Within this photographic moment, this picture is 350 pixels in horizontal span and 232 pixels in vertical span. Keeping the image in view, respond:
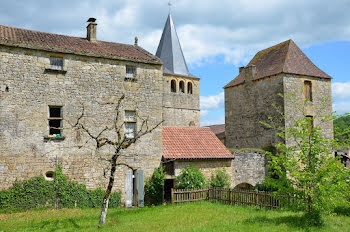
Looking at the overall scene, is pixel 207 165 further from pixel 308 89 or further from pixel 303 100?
pixel 308 89

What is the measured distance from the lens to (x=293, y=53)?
90.1 feet

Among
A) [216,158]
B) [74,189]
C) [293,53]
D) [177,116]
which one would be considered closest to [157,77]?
[216,158]

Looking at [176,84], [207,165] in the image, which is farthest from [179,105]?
[207,165]

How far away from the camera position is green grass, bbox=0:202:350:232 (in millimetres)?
11477

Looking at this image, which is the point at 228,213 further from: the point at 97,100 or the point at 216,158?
the point at 97,100

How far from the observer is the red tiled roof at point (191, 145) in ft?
63.7

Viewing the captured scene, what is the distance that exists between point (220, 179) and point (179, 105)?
1939 centimetres

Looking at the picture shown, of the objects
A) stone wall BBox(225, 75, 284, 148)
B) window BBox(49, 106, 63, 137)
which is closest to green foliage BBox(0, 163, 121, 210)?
window BBox(49, 106, 63, 137)

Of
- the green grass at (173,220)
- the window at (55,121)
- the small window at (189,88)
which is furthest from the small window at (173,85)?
the green grass at (173,220)

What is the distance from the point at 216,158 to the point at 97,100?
7.44m

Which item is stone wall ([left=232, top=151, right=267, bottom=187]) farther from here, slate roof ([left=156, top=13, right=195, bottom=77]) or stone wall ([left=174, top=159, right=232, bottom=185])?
slate roof ([left=156, top=13, right=195, bottom=77])

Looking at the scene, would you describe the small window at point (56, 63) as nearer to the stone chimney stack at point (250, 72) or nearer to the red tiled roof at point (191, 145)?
the red tiled roof at point (191, 145)

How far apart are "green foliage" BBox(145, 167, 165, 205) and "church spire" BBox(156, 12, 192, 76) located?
22.6 metres

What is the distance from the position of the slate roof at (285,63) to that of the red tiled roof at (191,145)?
8163 mm
